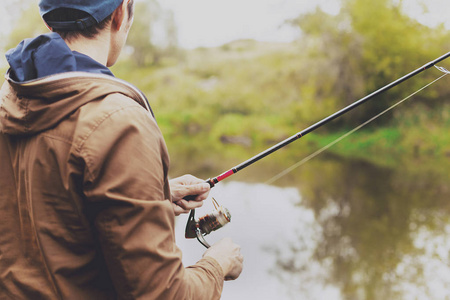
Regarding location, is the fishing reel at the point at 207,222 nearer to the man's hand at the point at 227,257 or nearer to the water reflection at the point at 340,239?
the man's hand at the point at 227,257

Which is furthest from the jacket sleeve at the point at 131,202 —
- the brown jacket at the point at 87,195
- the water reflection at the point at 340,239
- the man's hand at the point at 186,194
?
the water reflection at the point at 340,239

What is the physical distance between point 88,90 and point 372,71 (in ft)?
52.6

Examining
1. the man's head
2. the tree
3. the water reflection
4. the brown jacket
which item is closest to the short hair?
the man's head

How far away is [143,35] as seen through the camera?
2353cm

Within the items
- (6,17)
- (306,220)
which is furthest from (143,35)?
(306,220)

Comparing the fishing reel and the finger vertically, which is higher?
the finger

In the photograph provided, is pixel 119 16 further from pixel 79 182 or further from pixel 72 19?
pixel 79 182

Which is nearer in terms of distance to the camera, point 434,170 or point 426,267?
point 426,267

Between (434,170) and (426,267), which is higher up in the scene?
(426,267)

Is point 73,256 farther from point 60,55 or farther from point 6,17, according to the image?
point 6,17

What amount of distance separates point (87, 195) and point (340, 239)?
245 inches

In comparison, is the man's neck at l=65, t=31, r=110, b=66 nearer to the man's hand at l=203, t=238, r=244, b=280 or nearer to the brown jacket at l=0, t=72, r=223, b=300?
the brown jacket at l=0, t=72, r=223, b=300

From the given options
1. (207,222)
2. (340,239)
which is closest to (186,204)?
(207,222)

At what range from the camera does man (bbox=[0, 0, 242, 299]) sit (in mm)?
736
